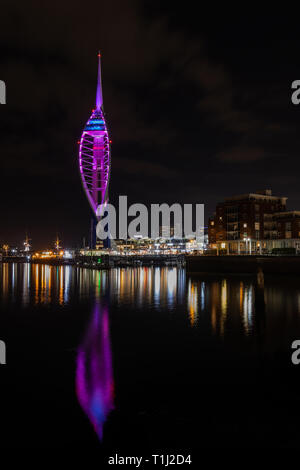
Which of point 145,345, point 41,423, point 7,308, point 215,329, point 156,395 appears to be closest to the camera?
point 41,423

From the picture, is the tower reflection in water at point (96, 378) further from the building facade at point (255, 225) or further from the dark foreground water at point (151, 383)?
the building facade at point (255, 225)

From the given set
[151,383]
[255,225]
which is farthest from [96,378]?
[255,225]

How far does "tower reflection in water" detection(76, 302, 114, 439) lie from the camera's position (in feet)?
24.4

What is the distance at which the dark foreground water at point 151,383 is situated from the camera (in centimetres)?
646

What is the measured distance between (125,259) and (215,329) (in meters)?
90.2

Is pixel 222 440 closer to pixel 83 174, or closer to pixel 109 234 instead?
pixel 83 174

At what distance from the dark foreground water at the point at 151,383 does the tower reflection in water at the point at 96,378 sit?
0.03m

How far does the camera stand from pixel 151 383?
29.1ft

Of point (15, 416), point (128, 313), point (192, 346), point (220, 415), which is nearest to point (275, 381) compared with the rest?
point (220, 415)

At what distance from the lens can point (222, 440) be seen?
20.4 feet

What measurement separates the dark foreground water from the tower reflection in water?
0.09 feet

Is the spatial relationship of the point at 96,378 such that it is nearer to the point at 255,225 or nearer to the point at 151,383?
the point at 151,383

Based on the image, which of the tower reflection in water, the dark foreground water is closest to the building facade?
the dark foreground water

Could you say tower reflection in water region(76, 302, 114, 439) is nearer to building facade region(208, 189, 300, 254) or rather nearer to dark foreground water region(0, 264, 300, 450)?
dark foreground water region(0, 264, 300, 450)
